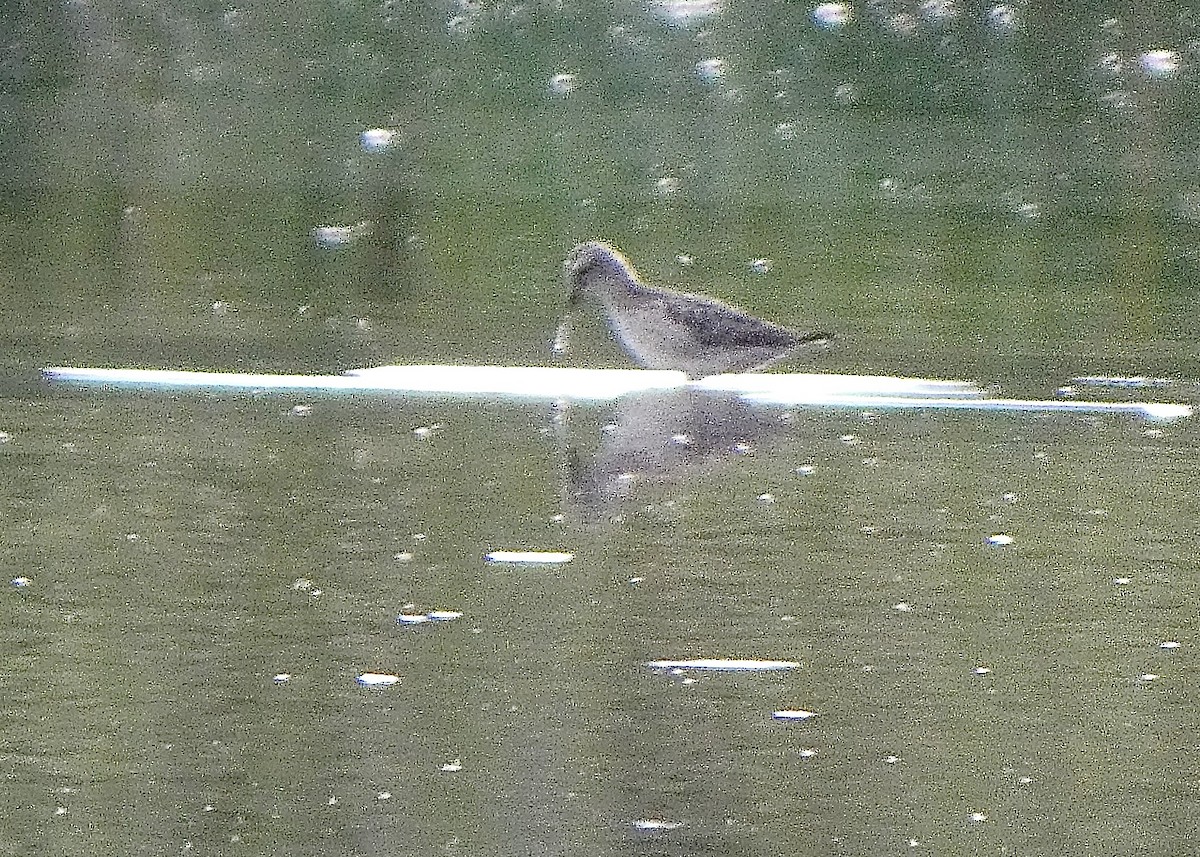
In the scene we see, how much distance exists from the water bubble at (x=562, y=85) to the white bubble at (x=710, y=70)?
0.34m

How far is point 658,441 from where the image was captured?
2184 millimetres

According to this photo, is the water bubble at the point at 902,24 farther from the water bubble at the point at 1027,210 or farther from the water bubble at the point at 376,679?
the water bubble at the point at 376,679

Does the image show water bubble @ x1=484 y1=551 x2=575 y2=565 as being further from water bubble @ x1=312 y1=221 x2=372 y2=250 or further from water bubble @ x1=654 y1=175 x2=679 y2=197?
water bubble @ x1=654 y1=175 x2=679 y2=197

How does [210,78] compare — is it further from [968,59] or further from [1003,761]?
[1003,761]

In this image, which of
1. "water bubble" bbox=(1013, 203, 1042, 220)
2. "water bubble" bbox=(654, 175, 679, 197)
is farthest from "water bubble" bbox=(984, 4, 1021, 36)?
"water bubble" bbox=(654, 175, 679, 197)

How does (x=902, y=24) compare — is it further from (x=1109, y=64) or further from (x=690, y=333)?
(x=690, y=333)

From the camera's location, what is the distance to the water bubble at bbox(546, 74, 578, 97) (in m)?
3.87

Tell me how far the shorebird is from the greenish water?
169 mm

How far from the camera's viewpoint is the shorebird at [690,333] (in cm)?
251

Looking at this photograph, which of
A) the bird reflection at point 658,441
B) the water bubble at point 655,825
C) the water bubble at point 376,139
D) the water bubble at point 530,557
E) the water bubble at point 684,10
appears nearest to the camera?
the water bubble at point 655,825

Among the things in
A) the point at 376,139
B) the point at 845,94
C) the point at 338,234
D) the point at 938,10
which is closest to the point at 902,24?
the point at 938,10

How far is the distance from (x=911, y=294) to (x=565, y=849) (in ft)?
7.20

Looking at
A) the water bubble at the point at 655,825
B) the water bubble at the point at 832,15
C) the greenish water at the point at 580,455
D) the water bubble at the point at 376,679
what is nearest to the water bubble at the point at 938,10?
the greenish water at the point at 580,455

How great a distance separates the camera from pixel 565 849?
1.23 meters
